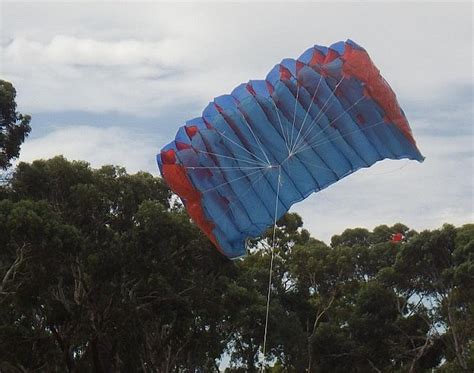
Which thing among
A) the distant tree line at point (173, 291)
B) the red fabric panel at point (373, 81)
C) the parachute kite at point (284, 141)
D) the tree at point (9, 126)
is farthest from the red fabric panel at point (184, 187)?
the tree at point (9, 126)

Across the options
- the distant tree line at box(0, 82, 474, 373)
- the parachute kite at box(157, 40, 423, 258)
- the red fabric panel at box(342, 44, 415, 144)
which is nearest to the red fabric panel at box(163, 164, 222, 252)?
the parachute kite at box(157, 40, 423, 258)

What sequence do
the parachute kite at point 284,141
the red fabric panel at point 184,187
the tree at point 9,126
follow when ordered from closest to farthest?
the red fabric panel at point 184,187, the parachute kite at point 284,141, the tree at point 9,126

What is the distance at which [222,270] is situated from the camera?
2742 centimetres

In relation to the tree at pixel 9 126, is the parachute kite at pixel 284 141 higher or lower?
lower

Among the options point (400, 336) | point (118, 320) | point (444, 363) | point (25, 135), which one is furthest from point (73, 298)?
point (444, 363)

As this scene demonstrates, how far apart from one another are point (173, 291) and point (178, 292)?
0.50 metres

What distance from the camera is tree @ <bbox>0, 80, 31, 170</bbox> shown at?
879 inches

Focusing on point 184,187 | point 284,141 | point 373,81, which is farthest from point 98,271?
point 373,81

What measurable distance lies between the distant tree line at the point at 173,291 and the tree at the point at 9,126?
0.04 metres

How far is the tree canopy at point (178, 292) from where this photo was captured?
2306 cm

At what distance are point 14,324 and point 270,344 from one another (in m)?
13.4

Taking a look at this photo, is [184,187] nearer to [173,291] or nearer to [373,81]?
[373,81]

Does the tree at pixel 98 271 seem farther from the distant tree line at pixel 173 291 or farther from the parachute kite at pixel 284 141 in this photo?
the parachute kite at pixel 284 141

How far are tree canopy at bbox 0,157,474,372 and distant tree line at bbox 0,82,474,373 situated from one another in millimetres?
52
